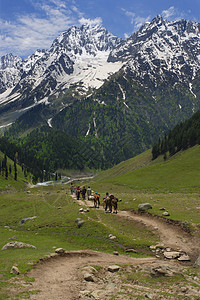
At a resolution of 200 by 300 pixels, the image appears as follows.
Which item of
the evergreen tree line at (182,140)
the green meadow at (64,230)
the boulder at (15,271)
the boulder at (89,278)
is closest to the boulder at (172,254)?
the green meadow at (64,230)

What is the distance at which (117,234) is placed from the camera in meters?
30.4

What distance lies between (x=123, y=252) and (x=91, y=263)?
18.1 feet

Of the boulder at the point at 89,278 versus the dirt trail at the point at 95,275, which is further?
the boulder at the point at 89,278

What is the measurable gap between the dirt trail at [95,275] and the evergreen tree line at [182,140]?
11843 centimetres

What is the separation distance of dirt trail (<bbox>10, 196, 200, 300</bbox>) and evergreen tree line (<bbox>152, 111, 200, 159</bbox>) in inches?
4662

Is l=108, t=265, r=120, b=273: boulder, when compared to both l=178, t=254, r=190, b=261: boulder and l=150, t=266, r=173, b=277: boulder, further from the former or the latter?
l=178, t=254, r=190, b=261: boulder

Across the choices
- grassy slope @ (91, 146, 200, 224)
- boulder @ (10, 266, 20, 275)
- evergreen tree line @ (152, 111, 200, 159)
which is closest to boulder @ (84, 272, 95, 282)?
boulder @ (10, 266, 20, 275)

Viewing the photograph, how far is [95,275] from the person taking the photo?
62.0ft

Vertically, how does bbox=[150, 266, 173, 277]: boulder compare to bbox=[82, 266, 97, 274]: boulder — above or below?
above

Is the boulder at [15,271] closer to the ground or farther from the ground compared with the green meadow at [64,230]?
farther from the ground

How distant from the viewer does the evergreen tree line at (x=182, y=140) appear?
139 m

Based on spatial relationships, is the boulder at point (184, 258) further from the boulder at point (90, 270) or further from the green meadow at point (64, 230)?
the boulder at point (90, 270)

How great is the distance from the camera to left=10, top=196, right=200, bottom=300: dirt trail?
15211 mm

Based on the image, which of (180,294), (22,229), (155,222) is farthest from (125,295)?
(22,229)
